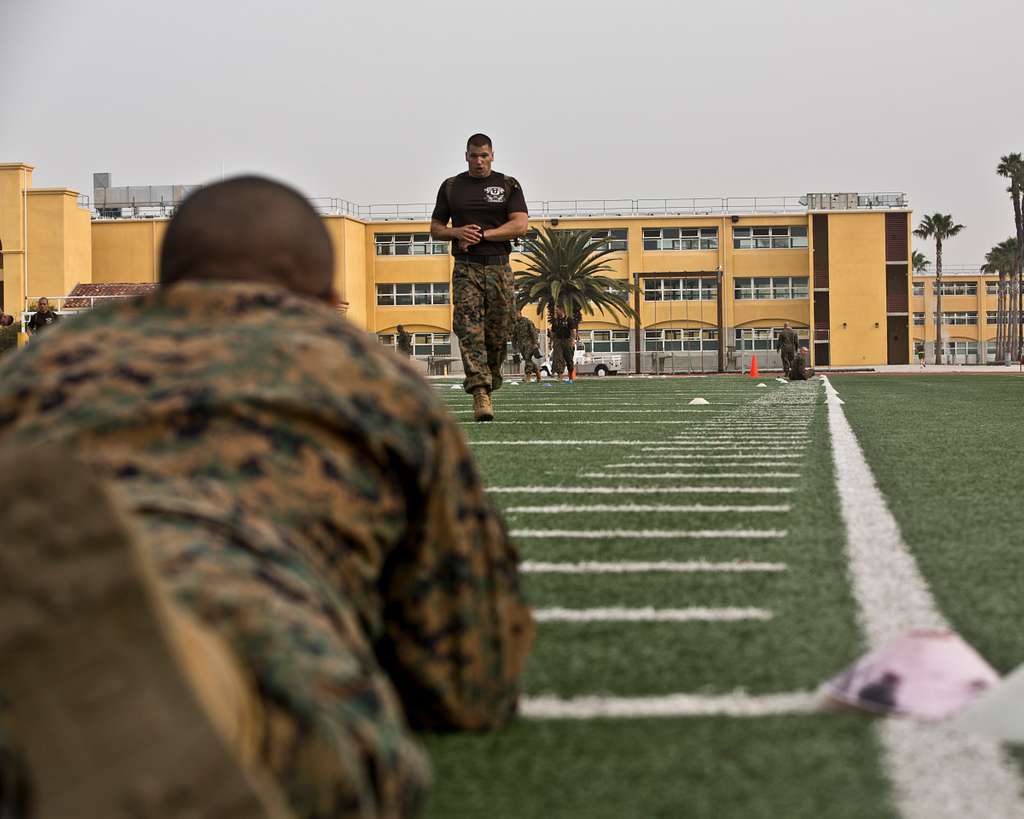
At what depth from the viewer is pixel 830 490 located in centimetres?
611

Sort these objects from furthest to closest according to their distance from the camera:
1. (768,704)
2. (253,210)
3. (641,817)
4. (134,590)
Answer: (768,704), (253,210), (641,817), (134,590)

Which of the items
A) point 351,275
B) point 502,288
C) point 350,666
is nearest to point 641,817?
point 350,666

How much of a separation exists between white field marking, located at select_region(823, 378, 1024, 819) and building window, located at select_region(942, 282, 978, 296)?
5383 inches

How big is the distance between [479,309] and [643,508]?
18.5 ft

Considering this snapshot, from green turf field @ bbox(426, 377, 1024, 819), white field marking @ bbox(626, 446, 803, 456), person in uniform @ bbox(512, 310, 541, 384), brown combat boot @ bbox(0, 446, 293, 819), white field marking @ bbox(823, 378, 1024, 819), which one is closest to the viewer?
brown combat boot @ bbox(0, 446, 293, 819)

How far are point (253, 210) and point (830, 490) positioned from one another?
14.3 ft

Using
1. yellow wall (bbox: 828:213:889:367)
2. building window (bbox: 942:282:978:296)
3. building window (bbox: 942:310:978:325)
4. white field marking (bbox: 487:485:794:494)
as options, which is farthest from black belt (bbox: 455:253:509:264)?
building window (bbox: 942:282:978:296)

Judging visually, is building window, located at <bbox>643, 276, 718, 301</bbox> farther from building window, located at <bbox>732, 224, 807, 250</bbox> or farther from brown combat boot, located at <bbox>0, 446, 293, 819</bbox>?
brown combat boot, located at <bbox>0, 446, 293, 819</bbox>

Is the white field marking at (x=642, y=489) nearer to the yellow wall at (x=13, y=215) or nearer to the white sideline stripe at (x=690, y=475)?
the white sideline stripe at (x=690, y=475)

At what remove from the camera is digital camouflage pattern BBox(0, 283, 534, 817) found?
164cm

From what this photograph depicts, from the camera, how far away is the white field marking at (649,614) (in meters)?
3.24

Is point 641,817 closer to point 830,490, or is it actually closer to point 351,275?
point 830,490

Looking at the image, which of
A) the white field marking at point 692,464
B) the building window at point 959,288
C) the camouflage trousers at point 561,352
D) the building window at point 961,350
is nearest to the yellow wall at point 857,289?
the camouflage trousers at point 561,352

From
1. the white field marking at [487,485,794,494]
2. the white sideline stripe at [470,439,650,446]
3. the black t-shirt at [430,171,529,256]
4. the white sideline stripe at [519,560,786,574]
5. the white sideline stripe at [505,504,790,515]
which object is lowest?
the white sideline stripe at [519,560,786,574]
